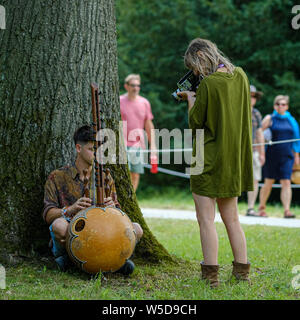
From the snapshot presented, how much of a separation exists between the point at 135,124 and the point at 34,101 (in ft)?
14.1

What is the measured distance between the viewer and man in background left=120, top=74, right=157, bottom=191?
8227 millimetres

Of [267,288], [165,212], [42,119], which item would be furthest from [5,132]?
[165,212]

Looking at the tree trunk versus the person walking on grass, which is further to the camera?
the person walking on grass

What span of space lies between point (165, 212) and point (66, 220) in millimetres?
5697

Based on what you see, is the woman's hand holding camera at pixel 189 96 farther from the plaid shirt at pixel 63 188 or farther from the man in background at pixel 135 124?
the man in background at pixel 135 124

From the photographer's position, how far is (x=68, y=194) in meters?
4.04

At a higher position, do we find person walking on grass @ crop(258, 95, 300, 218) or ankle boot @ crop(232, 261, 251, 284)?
person walking on grass @ crop(258, 95, 300, 218)

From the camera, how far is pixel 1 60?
165 inches

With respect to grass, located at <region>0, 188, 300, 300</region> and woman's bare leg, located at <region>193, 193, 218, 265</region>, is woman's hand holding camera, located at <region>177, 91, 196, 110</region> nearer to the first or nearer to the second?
woman's bare leg, located at <region>193, 193, 218, 265</region>

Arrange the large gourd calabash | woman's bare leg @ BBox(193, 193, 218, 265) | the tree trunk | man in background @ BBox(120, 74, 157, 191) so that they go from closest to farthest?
1. the large gourd calabash
2. woman's bare leg @ BBox(193, 193, 218, 265)
3. the tree trunk
4. man in background @ BBox(120, 74, 157, 191)

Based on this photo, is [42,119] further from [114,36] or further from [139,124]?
[139,124]

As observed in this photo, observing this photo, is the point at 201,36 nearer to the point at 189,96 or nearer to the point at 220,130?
the point at 189,96

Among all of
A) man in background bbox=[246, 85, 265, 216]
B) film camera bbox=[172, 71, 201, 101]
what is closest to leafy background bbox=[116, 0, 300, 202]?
man in background bbox=[246, 85, 265, 216]

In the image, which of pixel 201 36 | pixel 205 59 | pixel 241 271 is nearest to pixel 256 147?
pixel 241 271
